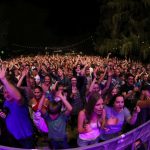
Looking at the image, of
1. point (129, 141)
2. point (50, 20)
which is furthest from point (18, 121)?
point (50, 20)

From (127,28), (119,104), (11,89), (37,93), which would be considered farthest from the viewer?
(127,28)

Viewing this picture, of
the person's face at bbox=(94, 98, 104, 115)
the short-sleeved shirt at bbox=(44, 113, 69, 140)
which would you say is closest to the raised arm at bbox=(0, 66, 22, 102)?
the short-sleeved shirt at bbox=(44, 113, 69, 140)

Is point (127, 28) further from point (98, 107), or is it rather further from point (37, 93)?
point (98, 107)

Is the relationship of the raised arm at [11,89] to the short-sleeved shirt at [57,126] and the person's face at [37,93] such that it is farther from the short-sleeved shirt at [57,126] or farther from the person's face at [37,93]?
the person's face at [37,93]

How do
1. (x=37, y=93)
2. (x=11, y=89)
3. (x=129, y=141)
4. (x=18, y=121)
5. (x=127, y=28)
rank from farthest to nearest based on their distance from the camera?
(x=127, y=28)
(x=37, y=93)
(x=18, y=121)
(x=11, y=89)
(x=129, y=141)

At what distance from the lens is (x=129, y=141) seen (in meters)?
5.63

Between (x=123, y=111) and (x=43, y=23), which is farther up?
(x=43, y=23)

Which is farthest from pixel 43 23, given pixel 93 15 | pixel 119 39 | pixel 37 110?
pixel 37 110

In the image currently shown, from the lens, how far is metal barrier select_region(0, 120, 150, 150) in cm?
521

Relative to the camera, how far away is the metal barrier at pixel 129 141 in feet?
17.1

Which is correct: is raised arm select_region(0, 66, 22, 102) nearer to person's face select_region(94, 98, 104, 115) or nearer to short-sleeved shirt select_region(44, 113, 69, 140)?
short-sleeved shirt select_region(44, 113, 69, 140)

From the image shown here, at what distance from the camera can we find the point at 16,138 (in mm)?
6730

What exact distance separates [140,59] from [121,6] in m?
5.16

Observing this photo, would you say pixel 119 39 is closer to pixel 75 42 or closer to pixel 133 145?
pixel 75 42
